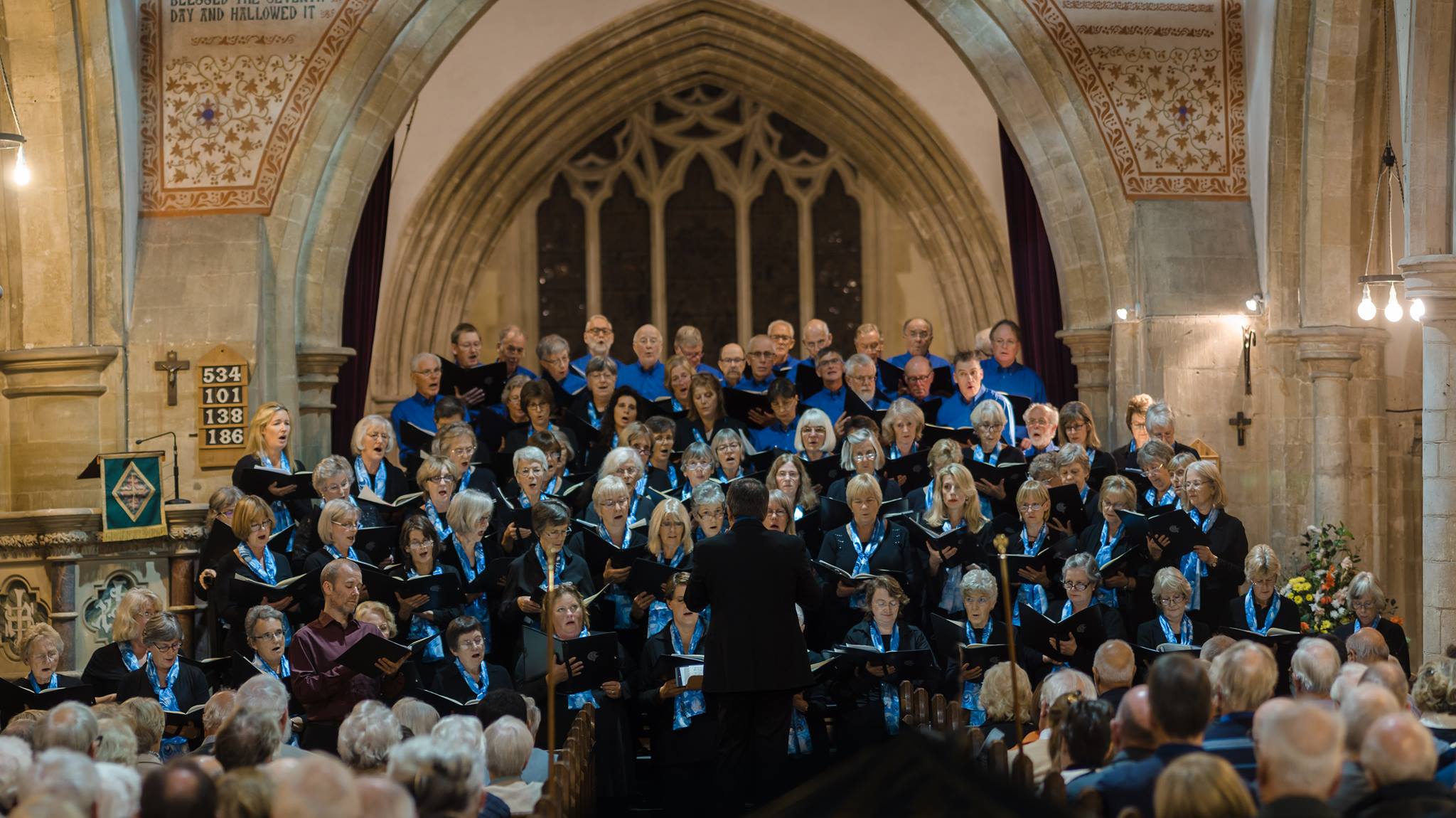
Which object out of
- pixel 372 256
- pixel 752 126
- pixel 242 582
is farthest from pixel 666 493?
pixel 752 126

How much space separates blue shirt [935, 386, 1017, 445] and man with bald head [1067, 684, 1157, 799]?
16.9 ft

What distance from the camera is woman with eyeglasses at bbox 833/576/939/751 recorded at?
709 centimetres

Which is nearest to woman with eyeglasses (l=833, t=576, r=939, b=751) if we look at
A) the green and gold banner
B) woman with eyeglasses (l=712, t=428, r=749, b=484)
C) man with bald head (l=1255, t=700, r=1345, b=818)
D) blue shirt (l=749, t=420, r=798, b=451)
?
woman with eyeglasses (l=712, t=428, r=749, b=484)

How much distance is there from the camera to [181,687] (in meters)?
6.77

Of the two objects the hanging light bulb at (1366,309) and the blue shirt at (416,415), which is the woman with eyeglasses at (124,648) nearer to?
the blue shirt at (416,415)

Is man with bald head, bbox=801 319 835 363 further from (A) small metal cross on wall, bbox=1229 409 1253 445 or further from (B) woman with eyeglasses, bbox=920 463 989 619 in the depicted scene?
(B) woman with eyeglasses, bbox=920 463 989 619

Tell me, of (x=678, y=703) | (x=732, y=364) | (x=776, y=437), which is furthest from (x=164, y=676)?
(x=732, y=364)

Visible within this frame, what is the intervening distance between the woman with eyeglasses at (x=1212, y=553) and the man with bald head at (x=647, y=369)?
2.87m

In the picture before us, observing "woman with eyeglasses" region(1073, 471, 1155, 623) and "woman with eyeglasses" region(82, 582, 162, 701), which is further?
"woman with eyeglasses" region(1073, 471, 1155, 623)

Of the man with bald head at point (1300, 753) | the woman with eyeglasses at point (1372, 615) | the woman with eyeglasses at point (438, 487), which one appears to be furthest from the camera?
the woman with eyeglasses at point (438, 487)

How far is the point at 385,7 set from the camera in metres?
10.4

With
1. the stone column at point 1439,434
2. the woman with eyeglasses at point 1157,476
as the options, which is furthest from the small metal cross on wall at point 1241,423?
the stone column at point 1439,434

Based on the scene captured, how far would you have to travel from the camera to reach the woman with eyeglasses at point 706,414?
8.82 metres

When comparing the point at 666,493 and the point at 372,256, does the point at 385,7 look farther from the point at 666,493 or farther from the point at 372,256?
the point at 666,493
